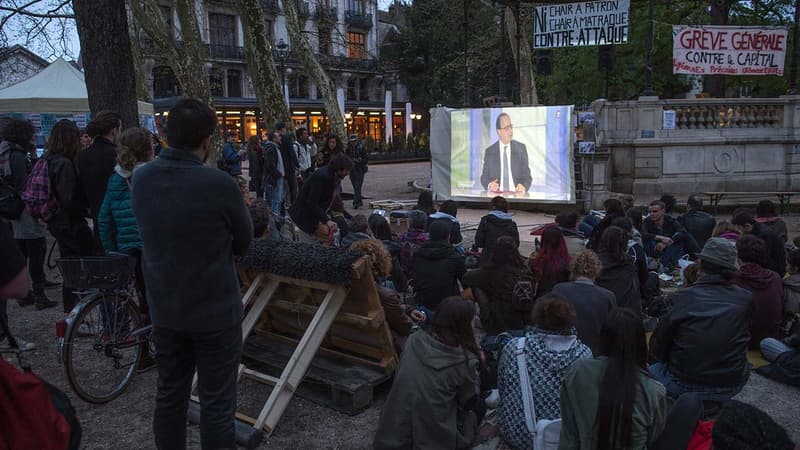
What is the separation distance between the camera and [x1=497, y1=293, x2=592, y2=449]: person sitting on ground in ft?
11.7

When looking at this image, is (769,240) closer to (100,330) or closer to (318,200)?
(318,200)

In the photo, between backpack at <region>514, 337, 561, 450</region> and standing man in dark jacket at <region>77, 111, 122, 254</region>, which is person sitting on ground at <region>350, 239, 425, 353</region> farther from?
standing man in dark jacket at <region>77, 111, 122, 254</region>

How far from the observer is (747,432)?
2000 millimetres

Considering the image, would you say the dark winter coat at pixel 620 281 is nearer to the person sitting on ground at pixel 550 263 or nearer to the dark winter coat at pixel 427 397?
the person sitting on ground at pixel 550 263

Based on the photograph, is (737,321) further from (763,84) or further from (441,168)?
(763,84)

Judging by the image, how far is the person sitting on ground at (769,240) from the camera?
6.59m

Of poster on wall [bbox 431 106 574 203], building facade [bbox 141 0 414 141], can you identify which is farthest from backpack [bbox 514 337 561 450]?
building facade [bbox 141 0 414 141]

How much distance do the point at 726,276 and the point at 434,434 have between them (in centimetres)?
224

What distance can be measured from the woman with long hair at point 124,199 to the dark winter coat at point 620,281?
12.1 ft

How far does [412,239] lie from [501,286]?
2054 millimetres

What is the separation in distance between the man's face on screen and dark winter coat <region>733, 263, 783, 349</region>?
358 inches

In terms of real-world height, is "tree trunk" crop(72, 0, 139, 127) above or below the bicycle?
above

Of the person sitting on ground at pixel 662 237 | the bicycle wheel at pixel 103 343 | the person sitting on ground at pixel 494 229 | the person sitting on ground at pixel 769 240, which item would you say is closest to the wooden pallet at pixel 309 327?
the bicycle wheel at pixel 103 343

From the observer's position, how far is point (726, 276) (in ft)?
13.8
